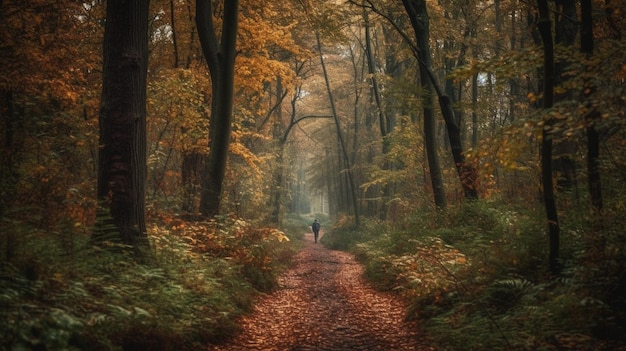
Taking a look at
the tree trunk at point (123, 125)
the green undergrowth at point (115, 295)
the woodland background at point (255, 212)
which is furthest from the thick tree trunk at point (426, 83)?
the tree trunk at point (123, 125)

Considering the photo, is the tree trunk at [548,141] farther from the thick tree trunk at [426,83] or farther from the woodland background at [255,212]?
the thick tree trunk at [426,83]

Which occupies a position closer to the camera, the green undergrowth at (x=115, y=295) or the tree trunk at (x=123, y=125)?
the green undergrowth at (x=115, y=295)

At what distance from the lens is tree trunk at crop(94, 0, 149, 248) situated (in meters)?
5.86

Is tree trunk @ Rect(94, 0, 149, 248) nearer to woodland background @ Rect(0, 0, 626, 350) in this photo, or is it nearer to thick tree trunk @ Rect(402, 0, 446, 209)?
woodland background @ Rect(0, 0, 626, 350)

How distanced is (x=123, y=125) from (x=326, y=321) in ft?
15.0

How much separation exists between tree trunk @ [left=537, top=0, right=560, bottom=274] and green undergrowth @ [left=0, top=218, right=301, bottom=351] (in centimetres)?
466

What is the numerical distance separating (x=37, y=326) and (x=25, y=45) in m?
6.37

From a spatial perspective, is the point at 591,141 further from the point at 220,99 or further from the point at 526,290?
the point at 220,99

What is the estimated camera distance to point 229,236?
8625 mm

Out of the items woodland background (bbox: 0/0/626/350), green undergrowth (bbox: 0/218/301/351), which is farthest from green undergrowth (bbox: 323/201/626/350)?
green undergrowth (bbox: 0/218/301/351)

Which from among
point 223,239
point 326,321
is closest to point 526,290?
point 326,321

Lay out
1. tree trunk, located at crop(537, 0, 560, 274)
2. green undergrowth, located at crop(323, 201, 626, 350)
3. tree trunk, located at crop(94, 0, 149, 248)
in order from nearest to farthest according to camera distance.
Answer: green undergrowth, located at crop(323, 201, 626, 350)
tree trunk, located at crop(537, 0, 560, 274)
tree trunk, located at crop(94, 0, 149, 248)

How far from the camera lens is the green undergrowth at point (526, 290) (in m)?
4.05

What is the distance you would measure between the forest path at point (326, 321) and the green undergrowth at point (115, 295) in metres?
0.41
